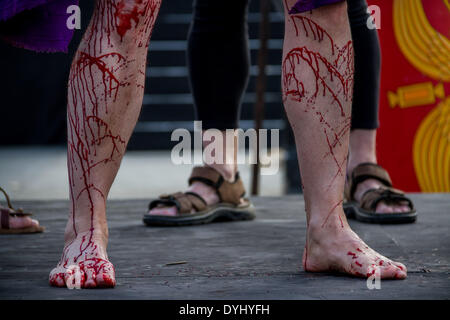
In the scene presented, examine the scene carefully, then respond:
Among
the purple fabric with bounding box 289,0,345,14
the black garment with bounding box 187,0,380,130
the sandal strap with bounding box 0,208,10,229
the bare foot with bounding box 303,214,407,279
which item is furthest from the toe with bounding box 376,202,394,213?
the sandal strap with bounding box 0,208,10,229

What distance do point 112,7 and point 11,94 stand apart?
5.88m

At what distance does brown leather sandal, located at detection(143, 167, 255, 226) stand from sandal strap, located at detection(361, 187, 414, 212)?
A: 0.30 meters

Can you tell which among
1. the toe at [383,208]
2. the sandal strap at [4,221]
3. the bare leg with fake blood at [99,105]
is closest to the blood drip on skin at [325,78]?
the bare leg with fake blood at [99,105]

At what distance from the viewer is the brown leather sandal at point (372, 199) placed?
72.2 inches

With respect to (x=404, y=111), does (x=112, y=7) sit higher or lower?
higher

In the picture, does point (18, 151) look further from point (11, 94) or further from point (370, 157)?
point (370, 157)

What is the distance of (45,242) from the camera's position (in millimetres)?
1617

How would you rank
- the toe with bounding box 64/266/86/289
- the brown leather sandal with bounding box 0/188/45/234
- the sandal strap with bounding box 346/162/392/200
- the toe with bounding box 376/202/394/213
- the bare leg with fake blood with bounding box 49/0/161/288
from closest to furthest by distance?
the toe with bounding box 64/266/86/289 < the bare leg with fake blood with bounding box 49/0/161/288 < the brown leather sandal with bounding box 0/188/45/234 < the toe with bounding box 376/202/394/213 < the sandal strap with bounding box 346/162/392/200

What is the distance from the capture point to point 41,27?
4.12ft

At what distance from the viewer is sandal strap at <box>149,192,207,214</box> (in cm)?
190

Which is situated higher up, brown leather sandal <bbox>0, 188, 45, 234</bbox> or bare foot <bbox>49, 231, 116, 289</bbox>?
bare foot <bbox>49, 231, 116, 289</bbox>

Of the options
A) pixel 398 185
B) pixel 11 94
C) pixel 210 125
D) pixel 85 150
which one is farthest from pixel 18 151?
pixel 85 150

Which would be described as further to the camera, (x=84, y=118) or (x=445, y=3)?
(x=445, y=3)

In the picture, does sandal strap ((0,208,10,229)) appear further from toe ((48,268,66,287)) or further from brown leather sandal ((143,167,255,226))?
toe ((48,268,66,287))
